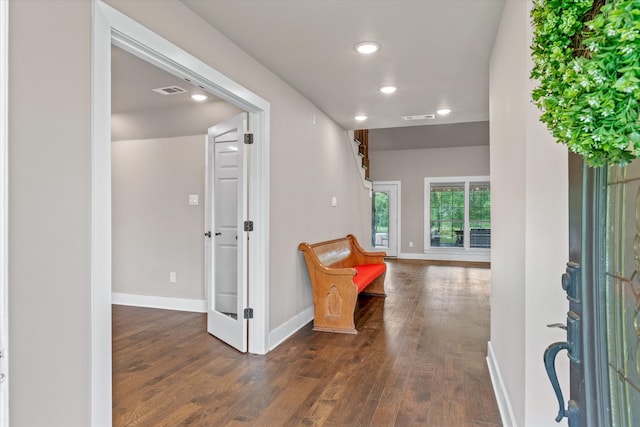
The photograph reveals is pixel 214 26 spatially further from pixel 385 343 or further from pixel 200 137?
pixel 385 343

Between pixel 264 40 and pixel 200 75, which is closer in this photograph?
pixel 200 75

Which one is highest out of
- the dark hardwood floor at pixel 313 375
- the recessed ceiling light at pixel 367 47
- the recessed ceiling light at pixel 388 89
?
the recessed ceiling light at pixel 388 89

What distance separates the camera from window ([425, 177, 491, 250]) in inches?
365

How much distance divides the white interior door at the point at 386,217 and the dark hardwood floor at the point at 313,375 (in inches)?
214

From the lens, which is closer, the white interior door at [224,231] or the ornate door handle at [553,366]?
the ornate door handle at [553,366]

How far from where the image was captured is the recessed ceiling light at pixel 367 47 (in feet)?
9.12

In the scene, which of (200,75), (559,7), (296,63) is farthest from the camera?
(296,63)

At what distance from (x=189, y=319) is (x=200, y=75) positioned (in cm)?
282

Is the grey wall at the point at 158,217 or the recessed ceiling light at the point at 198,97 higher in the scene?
the recessed ceiling light at the point at 198,97

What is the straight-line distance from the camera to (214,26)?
8.29 feet

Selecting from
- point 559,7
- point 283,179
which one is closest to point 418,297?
point 283,179

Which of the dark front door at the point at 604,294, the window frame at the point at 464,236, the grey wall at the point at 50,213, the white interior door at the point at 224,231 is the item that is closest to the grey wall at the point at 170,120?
the white interior door at the point at 224,231

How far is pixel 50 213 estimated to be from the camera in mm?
1502

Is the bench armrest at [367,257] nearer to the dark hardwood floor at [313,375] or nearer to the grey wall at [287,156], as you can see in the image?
the grey wall at [287,156]
